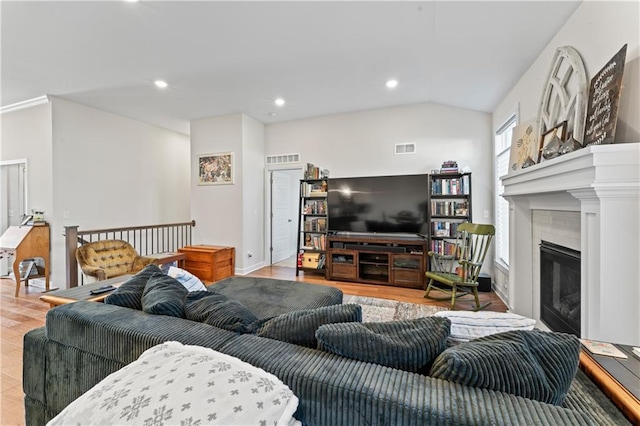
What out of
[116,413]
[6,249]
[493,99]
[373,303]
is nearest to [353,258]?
[373,303]

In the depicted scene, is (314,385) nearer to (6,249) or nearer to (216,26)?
(216,26)

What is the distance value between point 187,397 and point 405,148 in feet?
14.7

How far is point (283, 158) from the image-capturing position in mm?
5223

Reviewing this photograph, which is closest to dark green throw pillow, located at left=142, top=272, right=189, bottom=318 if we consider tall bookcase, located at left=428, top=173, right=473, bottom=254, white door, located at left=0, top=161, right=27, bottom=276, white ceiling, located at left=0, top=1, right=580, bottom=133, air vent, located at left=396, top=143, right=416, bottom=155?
white ceiling, located at left=0, top=1, right=580, bottom=133

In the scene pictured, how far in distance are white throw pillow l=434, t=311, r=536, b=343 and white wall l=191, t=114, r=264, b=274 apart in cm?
414

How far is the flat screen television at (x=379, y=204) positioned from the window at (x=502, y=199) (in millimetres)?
1007

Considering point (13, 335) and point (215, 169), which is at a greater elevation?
point (215, 169)

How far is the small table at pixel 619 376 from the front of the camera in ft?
2.44

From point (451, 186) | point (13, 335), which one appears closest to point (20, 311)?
point (13, 335)

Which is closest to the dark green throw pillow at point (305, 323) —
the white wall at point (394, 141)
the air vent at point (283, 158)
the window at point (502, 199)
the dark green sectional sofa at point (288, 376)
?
the dark green sectional sofa at point (288, 376)

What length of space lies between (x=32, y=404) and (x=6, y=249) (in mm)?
3689

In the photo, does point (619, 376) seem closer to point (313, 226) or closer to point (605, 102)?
point (605, 102)

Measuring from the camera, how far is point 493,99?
12.0 feet

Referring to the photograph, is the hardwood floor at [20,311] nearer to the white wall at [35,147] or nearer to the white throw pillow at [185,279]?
the white throw pillow at [185,279]
